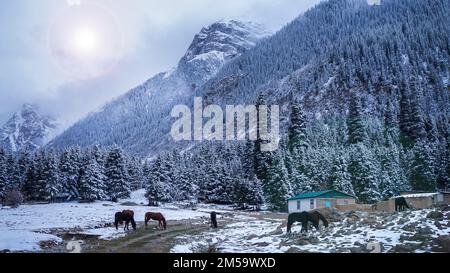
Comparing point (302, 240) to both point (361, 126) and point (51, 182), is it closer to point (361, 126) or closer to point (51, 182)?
point (51, 182)

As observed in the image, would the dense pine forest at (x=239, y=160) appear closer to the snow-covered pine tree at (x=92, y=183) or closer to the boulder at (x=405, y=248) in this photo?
the snow-covered pine tree at (x=92, y=183)

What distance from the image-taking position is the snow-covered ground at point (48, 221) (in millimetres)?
9211

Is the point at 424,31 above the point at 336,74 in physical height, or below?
above

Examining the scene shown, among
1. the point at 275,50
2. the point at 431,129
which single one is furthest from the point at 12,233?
the point at 275,50

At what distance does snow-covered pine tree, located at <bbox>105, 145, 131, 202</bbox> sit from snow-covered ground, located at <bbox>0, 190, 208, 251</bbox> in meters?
1.25

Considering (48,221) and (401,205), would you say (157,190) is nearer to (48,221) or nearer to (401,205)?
(48,221)

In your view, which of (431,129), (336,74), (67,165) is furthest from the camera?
(336,74)

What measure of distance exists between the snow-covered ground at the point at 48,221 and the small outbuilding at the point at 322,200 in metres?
10.6

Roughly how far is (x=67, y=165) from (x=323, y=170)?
71.6 ft

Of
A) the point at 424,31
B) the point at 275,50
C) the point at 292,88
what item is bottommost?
the point at 292,88

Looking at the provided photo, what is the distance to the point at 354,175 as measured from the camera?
30.4 metres

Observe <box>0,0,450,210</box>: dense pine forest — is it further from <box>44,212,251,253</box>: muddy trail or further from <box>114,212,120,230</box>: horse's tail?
<box>44,212,251,253</box>: muddy trail

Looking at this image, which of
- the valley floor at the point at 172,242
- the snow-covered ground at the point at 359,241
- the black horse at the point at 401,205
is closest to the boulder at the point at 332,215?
the black horse at the point at 401,205

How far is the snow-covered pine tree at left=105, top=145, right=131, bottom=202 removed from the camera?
17625 millimetres
